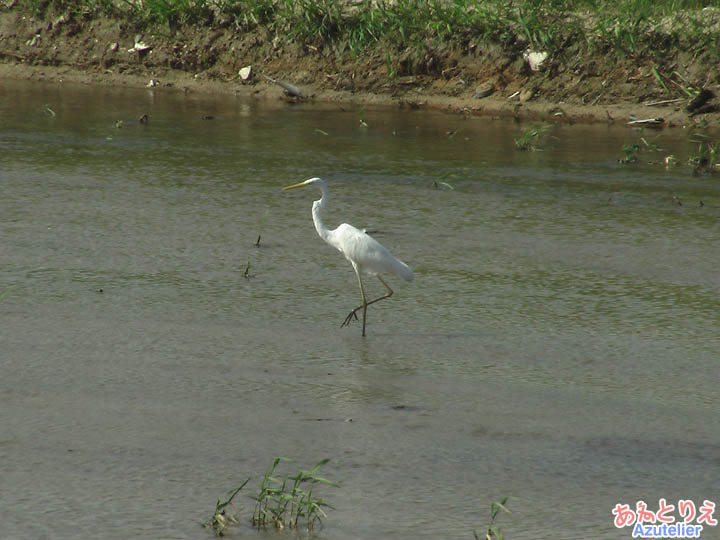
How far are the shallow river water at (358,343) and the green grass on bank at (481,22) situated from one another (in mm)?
3116

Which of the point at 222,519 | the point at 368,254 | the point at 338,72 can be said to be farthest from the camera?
the point at 338,72

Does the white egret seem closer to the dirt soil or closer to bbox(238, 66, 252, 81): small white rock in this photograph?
the dirt soil

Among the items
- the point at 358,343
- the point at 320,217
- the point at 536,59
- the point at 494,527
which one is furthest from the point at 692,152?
the point at 494,527

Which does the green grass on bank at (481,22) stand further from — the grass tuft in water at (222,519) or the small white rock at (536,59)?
the grass tuft in water at (222,519)

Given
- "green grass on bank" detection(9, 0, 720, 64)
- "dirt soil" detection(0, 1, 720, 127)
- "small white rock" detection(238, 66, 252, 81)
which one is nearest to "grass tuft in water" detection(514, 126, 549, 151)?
"dirt soil" detection(0, 1, 720, 127)

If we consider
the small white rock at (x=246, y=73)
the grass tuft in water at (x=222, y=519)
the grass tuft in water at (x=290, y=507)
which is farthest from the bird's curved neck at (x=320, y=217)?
the small white rock at (x=246, y=73)

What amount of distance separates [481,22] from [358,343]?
8.72 metres

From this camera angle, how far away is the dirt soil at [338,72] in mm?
12352

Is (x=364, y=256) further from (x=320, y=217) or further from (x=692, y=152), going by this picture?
(x=692, y=152)

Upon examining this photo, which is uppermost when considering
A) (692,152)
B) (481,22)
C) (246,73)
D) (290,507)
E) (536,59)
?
(481,22)

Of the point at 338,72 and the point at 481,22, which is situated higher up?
the point at 481,22

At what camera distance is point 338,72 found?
45.3ft

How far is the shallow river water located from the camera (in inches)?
151

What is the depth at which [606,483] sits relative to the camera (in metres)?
3.92
